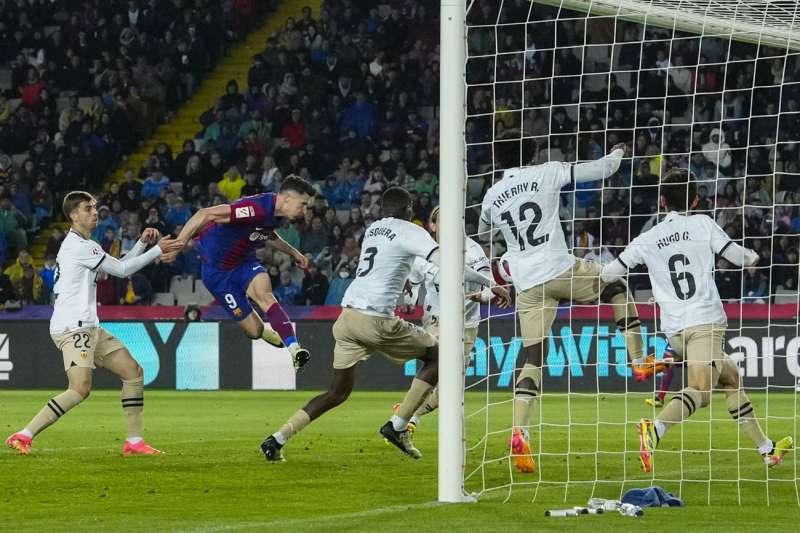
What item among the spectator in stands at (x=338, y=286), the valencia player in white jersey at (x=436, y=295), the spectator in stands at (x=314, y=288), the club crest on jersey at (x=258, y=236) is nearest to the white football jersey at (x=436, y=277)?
the valencia player in white jersey at (x=436, y=295)

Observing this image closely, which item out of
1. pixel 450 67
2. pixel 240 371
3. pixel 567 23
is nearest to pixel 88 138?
pixel 240 371

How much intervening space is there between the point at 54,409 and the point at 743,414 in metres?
5.21

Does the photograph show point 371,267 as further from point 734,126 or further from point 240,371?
point 734,126

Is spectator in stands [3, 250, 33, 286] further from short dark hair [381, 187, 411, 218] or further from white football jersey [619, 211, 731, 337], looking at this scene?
white football jersey [619, 211, 731, 337]

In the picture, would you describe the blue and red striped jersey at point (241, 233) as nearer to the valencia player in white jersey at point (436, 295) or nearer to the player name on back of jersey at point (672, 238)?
the valencia player in white jersey at point (436, 295)

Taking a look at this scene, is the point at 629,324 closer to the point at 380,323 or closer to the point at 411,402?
the point at 411,402

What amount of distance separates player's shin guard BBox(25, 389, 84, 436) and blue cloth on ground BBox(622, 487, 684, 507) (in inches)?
185

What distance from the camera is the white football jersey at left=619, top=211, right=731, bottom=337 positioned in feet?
31.2

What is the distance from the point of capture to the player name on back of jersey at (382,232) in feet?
33.3

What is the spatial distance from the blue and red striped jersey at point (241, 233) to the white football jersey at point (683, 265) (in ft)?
10.0

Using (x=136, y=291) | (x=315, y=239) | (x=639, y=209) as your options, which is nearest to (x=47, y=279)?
(x=136, y=291)

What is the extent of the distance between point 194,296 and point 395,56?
20.6 feet

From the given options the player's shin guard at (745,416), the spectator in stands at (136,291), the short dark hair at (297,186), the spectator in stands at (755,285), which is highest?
the short dark hair at (297,186)

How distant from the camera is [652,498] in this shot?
25.6ft
